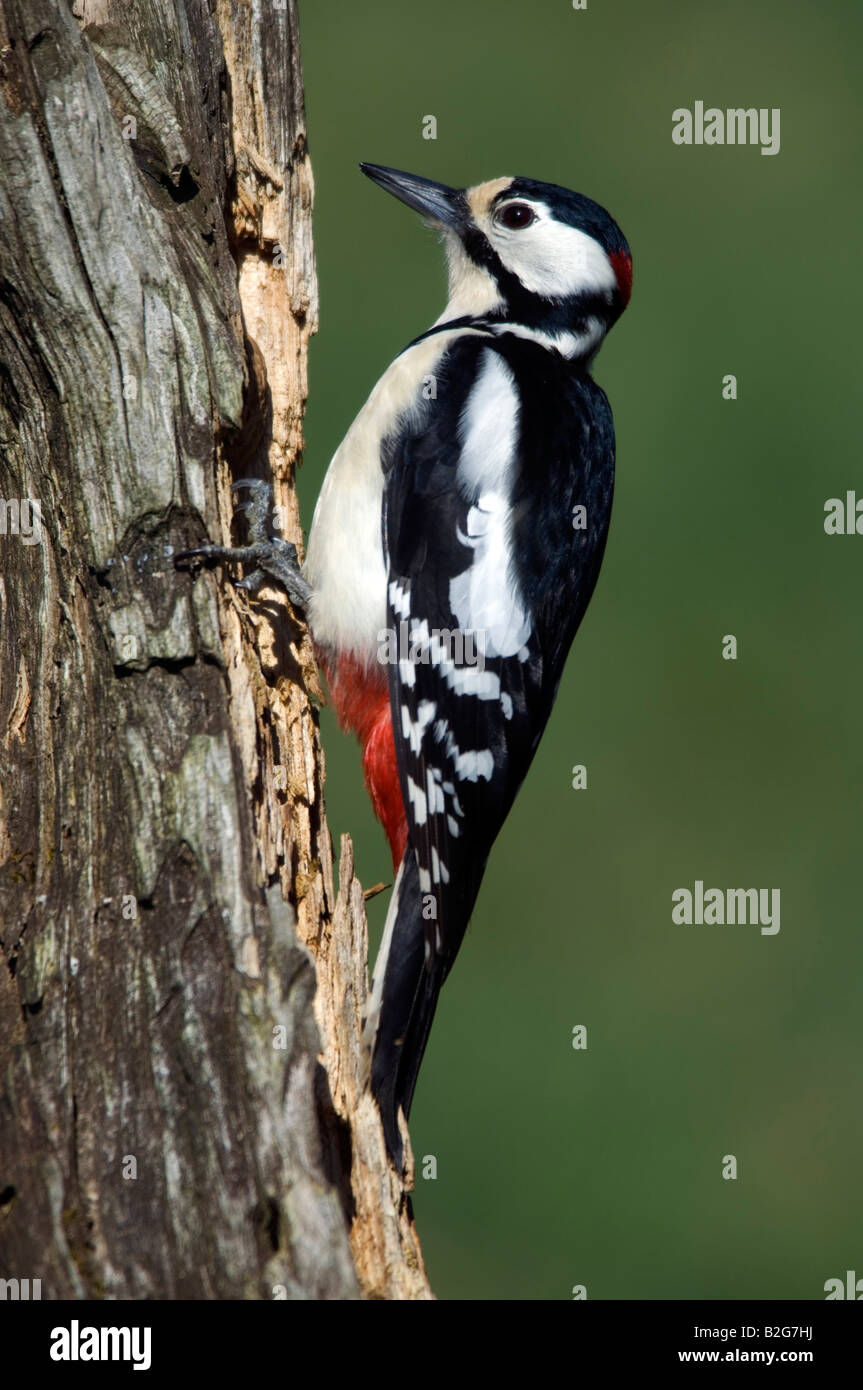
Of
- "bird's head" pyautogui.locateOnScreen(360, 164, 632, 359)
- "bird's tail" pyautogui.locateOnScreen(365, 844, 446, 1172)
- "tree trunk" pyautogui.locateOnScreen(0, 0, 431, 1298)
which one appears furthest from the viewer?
"bird's head" pyautogui.locateOnScreen(360, 164, 632, 359)

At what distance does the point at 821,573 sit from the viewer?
634cm

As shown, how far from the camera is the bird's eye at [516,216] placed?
3.56 m

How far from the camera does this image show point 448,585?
3.02 metres

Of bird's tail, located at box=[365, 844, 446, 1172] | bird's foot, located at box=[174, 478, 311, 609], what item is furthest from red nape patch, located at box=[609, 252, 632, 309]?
bird's tail, located at box=[365, 844, 446, 1172]

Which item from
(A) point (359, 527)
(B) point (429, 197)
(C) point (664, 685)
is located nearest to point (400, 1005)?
(A) point (359, 527)

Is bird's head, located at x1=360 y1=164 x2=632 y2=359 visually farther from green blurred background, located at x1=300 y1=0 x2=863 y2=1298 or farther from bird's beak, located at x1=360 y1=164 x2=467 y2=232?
green blurred background, located at x1=300 y1=0 x2=863 y2=1298

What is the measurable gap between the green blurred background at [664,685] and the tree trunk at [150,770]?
214 cm

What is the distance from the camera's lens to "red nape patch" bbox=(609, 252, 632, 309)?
11.7ft

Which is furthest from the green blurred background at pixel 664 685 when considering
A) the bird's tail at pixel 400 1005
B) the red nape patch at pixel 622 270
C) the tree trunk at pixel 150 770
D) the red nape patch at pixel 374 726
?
the tree trunk at pixel 150 770

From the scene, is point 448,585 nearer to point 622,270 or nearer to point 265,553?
point 265,553

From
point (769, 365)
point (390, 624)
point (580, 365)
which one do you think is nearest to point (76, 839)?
point (390, 624)

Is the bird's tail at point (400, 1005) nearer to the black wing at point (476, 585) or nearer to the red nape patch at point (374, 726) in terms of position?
the black wing at point (476, 585)

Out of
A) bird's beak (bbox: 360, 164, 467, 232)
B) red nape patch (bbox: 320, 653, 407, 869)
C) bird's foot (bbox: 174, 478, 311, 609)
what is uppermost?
bird's beak (bbox: 360, 164, 467, 232)

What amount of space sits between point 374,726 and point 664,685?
3.14m
